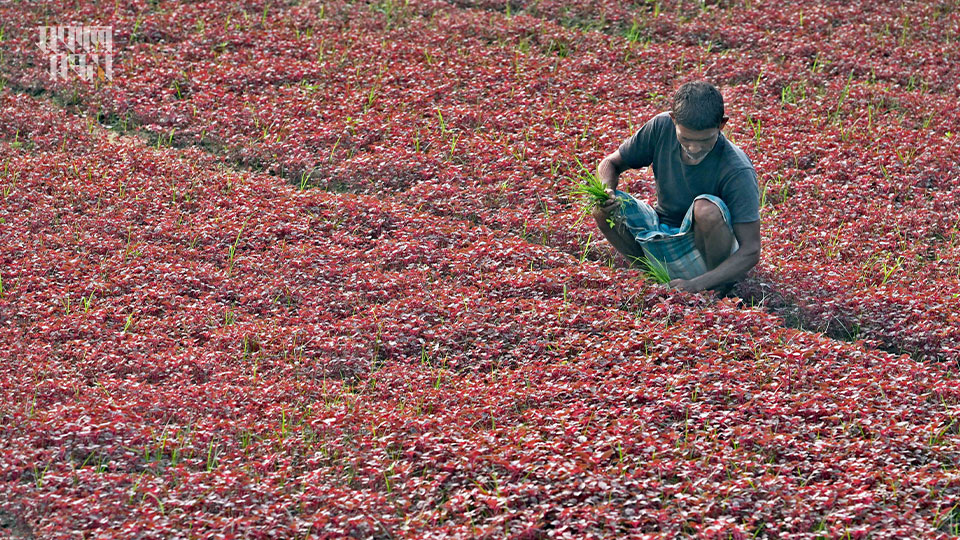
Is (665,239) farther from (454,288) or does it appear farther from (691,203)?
(454,288)

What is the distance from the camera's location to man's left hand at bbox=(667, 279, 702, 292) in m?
6.36

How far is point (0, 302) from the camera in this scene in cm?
611

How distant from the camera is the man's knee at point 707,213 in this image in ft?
20.2

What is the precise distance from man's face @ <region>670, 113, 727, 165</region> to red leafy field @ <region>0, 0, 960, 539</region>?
0.81 metres

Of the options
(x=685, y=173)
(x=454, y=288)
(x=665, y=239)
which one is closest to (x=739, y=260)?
(x=665, y=239)

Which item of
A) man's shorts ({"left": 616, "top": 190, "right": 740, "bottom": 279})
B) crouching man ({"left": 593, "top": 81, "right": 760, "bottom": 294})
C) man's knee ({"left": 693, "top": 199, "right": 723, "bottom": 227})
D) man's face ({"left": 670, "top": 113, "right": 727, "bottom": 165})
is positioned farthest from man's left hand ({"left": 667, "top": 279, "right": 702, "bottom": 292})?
man's face ({"left": 670, "top": 113, "right": 727, "bottom": 165})

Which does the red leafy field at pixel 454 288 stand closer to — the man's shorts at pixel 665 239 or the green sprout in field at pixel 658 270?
the green sprout in field at pixel 658 270

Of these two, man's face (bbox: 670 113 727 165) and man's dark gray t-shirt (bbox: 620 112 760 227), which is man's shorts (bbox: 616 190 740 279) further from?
man's face (bbox: 670 113 727 165)

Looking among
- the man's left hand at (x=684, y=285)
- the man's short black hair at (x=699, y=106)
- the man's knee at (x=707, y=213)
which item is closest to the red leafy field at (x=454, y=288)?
the man's left hand at (x=684, y=285)

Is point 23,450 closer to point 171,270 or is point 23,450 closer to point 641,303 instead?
point 171,270

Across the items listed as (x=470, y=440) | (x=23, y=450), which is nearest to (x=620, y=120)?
(x=470, y=440)

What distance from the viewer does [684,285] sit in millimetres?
6395

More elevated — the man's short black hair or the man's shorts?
the man's short black hair

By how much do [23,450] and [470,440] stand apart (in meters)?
2.05
